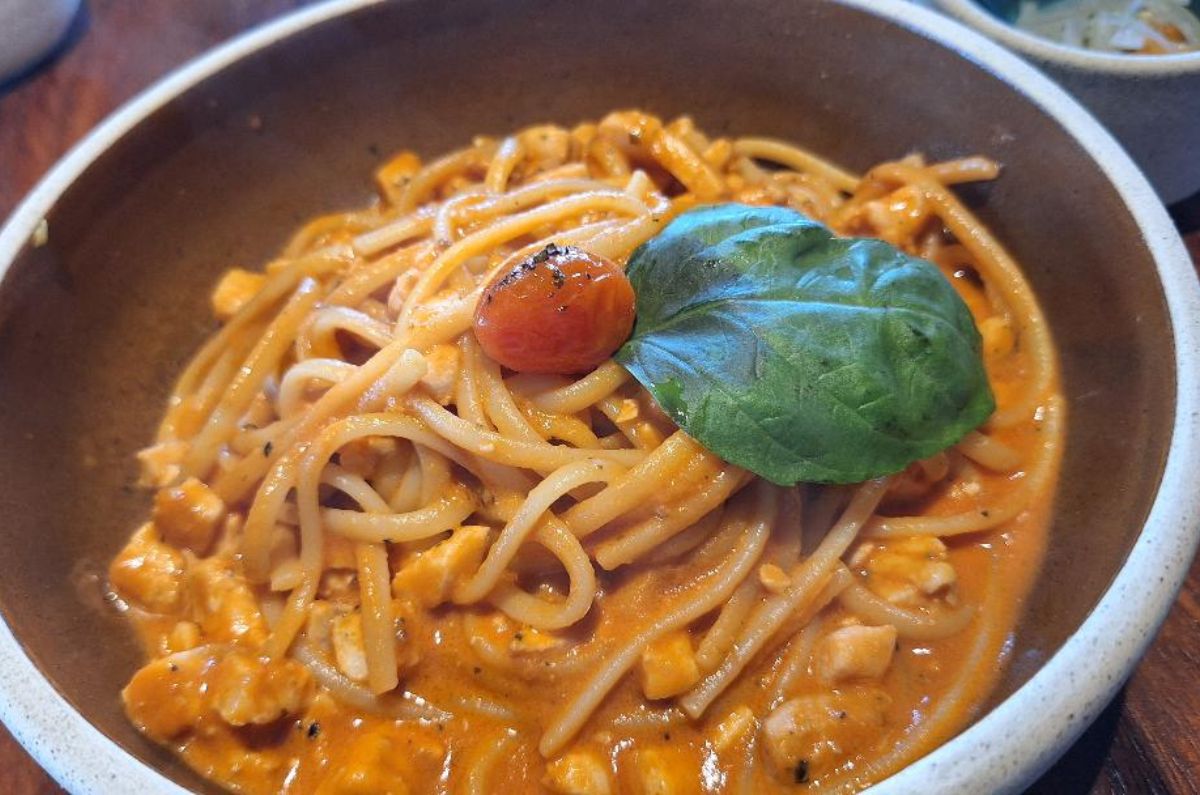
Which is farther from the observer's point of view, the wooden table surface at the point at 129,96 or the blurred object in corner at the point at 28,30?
the blurred object in corner at the point at 28,30

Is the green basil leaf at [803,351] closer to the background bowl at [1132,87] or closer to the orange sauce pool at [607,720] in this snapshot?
the orange sauce pool at [607,720]

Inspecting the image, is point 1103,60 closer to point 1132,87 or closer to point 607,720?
point 1132,87

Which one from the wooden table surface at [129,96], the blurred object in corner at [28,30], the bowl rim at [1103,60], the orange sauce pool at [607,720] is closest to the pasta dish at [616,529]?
the orange sauce pool at [607,720]

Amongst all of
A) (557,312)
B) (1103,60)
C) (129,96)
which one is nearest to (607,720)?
(557,312)

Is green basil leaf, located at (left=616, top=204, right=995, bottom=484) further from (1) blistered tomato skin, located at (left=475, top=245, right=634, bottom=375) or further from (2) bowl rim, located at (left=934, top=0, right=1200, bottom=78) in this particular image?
(2) bowl rim, located at (left=934, top=0, right=1200, bottom=78)

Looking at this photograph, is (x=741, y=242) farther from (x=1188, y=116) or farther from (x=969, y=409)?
(x=1188, y=116)

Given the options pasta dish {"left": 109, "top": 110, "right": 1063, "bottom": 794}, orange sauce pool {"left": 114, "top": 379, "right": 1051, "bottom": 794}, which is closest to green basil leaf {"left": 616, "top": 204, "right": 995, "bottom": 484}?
pasta dish {"left": 109, "top": 110, "right": 1063, "bottom": 794}

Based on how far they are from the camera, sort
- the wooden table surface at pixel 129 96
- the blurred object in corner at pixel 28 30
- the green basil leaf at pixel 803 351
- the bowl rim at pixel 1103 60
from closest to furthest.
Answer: the green basil leaf at pixel 803 351
the wooden table surface at pixel 129 96
the bowl rim at pixel 1103 60
the blurred object in corner at pixel 28 30
